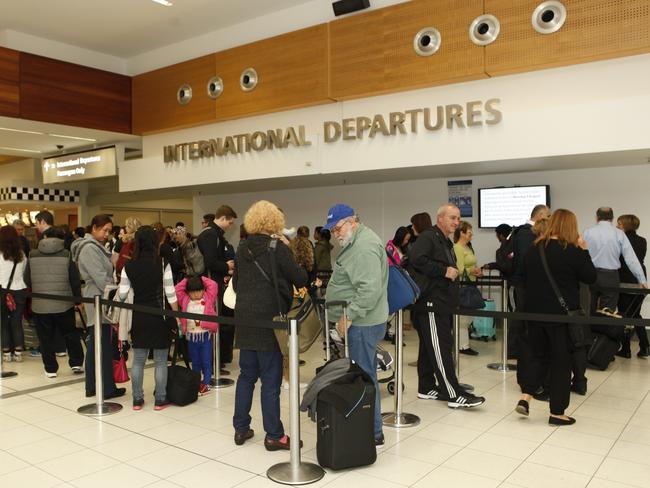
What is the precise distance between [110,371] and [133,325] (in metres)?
0.69

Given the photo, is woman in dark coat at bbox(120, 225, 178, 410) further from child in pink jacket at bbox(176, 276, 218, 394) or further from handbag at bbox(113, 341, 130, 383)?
handbag at bbox(113, 341, 130, 383)

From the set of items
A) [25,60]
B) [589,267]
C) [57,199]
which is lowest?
[589,267]

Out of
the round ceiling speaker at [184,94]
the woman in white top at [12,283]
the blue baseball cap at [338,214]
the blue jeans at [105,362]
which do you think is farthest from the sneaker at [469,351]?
the round ceiling speaker at [184,94]

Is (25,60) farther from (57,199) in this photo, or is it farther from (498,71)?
(498,71)

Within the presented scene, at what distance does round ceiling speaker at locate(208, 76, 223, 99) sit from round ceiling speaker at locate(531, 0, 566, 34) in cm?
466

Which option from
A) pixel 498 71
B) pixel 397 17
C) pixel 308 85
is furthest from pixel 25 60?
pixel 498 71

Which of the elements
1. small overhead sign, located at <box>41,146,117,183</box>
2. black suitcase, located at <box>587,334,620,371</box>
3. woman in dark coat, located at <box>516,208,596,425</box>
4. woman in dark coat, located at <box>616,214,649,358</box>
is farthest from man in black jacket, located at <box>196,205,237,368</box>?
small overhead sign, located at <box>41,146,117,183</box>

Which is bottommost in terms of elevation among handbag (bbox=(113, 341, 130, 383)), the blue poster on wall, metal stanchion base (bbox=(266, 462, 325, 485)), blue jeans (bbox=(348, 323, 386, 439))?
metal stanchion base (bbox=(266, 462, 325, 485))

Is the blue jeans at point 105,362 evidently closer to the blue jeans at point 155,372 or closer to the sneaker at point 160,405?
the blue jeans at point 155,372

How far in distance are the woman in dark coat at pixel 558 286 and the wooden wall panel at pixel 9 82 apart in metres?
7.64

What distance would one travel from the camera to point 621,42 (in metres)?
5.71

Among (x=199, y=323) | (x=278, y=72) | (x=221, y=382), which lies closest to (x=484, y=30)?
(x=278, y=72)

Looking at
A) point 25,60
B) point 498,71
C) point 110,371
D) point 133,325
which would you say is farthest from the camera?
point 25,60

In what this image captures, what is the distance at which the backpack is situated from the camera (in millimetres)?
5574
